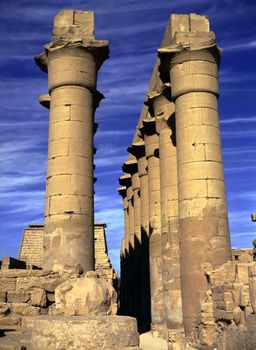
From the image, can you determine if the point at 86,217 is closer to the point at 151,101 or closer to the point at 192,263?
the point at 192,263

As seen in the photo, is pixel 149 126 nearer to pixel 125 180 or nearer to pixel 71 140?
pixel 71 140

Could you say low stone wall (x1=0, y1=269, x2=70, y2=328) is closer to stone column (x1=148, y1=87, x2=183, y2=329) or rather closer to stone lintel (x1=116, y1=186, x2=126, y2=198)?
stone column (x1=148, y1=87, x2=183, y2=329)

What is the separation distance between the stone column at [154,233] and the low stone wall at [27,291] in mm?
7894

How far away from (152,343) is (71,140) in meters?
8.53

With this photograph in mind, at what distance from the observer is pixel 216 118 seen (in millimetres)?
15031

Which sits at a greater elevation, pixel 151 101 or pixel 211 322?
pixel 151 101

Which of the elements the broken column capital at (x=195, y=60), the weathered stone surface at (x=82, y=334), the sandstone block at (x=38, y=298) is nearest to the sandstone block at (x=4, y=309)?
the sandstone block at (x=38, y=298)

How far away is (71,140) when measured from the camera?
14.2m

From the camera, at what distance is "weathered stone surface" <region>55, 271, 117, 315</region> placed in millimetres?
7844

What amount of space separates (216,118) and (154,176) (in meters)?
6.81

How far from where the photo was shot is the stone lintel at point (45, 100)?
15923 mm

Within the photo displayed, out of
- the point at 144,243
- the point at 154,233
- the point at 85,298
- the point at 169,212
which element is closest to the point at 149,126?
the point at 154,233

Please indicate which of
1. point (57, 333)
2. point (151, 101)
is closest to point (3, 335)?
point (57, 333)

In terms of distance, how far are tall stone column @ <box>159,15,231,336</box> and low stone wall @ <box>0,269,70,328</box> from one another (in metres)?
4.03
